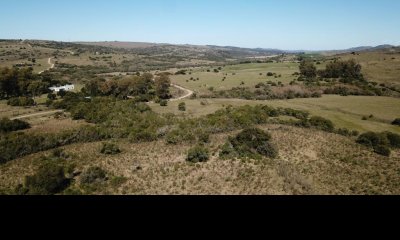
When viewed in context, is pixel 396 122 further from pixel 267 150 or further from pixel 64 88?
pixel 64 88

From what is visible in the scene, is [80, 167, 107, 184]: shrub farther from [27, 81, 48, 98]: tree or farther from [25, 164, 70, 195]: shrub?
[27, 81, 48, 98]: tree

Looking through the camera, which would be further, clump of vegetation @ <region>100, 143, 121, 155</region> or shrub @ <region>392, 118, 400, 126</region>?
shrub @ <region>392, 118, 400, 126</region>

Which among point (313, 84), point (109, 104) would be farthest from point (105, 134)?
point (313, 84)

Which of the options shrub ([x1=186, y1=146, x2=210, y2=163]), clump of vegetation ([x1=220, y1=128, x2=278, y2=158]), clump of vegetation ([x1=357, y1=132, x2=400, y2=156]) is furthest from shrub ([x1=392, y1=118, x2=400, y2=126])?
shrub ([x1=186, y1=146, x2=210, y2=163])

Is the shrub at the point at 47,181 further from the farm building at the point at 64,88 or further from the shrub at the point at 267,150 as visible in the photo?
the farm building at the point at 64,88

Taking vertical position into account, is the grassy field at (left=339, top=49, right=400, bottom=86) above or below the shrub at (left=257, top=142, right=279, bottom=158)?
above

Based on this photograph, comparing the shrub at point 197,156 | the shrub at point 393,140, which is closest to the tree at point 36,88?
the shrub at point 197,156
